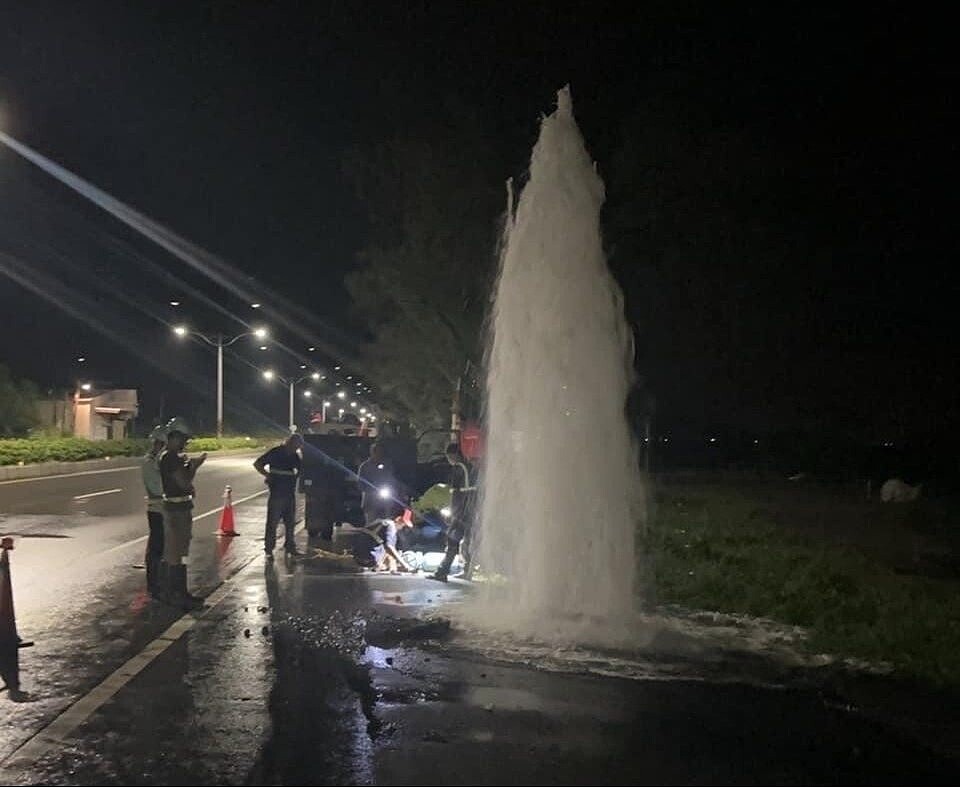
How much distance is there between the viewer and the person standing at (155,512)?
11220mm

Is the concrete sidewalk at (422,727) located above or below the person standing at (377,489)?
below

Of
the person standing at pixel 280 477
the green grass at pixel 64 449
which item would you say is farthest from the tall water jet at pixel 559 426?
the green grass at pixel 64 449

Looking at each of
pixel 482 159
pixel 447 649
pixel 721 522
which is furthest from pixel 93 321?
pixel 447 649

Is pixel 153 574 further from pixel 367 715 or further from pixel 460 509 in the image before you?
pixel 367 715

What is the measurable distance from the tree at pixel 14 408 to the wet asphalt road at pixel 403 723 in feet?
161

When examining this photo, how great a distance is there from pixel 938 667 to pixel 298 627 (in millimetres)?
5316

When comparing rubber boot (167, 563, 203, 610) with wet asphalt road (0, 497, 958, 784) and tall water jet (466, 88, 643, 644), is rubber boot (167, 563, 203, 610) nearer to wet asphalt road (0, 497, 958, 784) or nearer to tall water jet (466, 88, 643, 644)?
wet asphalt road (0, 497, 958, 784)

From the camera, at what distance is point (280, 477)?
14.5 metres

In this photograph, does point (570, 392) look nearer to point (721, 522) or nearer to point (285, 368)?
point (721, 522)

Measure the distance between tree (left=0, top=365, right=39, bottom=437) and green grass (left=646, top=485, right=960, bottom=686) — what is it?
45.1 meters

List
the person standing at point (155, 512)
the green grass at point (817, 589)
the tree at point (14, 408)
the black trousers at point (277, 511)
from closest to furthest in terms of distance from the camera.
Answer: the green grass at point (817, 589) < the person standing at point (155, 512) < the black trousers at point (277, 511) < the tree at point (14, 408)

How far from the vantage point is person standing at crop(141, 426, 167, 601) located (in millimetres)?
11220

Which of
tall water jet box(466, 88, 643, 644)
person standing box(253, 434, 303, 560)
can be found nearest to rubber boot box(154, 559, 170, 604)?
person standing box(253, 434, 303, 560)

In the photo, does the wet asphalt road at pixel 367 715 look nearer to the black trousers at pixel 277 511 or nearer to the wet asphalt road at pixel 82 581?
the wet asphalt road at pixel 82 581
